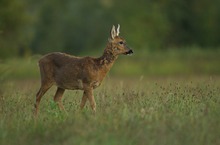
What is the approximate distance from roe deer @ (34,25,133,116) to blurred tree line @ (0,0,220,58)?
135ft

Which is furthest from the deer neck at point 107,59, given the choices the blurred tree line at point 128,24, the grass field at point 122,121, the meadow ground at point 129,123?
the blurred tree line at point 128,24

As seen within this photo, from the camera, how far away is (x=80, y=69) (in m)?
14.4

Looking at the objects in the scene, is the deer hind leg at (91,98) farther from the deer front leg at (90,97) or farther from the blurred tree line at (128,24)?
the blurred tree line at (128,24)

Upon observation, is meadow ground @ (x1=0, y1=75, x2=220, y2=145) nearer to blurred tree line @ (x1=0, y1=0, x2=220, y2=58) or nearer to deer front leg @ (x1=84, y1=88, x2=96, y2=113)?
deer front leg @ (x1=84, y1=88, x2=96, y2=113)

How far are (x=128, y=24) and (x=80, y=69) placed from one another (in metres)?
43.7

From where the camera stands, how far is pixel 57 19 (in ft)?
219

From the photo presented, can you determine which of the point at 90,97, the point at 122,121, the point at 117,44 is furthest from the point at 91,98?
the point at 122,121

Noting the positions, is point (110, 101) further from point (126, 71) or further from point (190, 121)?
point (126, 71)

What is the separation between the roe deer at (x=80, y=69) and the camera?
14.2 metres

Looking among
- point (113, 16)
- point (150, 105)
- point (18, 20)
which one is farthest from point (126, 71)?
point (150, 105)

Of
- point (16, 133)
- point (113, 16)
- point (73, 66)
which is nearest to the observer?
point (16, 133)

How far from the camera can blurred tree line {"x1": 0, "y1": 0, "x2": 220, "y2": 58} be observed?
191ft

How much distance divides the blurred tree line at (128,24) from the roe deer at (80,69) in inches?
1619

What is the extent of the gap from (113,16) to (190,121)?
53.9 metres
